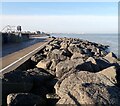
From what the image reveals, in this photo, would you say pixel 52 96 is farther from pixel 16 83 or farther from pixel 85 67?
pixel 85 67

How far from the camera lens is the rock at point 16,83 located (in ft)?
23.5

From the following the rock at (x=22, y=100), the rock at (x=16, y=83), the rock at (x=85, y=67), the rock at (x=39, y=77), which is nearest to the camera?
the rock at (x=22, y=100)

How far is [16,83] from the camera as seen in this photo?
287 inches

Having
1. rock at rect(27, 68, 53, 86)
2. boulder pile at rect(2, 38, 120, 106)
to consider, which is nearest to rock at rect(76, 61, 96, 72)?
boulder pile at rect(2, 38, 120, 106)

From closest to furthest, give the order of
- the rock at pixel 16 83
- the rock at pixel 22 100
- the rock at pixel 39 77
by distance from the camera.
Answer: the rock at pixel 22 100 < the rock at pixel 16 83 < the rock at pixel 39 77

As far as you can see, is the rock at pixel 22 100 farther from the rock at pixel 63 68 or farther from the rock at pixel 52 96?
the rock at pixel 63 68

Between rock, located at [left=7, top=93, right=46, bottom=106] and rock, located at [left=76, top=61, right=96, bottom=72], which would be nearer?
rock, located at [left=7, top=93, right=46, bottom=106]

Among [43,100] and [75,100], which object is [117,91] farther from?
[43,100]

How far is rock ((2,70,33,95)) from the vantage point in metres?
7.16

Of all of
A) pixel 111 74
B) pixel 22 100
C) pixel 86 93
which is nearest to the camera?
pixel 86 93

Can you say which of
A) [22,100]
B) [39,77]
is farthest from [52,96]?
[39,77]

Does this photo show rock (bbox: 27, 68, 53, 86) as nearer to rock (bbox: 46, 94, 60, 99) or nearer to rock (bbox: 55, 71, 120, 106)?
rock (bbox: 46, 94, 60, 99)

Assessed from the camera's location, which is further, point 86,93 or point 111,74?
point 111,74

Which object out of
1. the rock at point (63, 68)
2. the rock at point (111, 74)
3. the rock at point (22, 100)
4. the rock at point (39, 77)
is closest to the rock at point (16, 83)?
the rock at point (39, 77)
